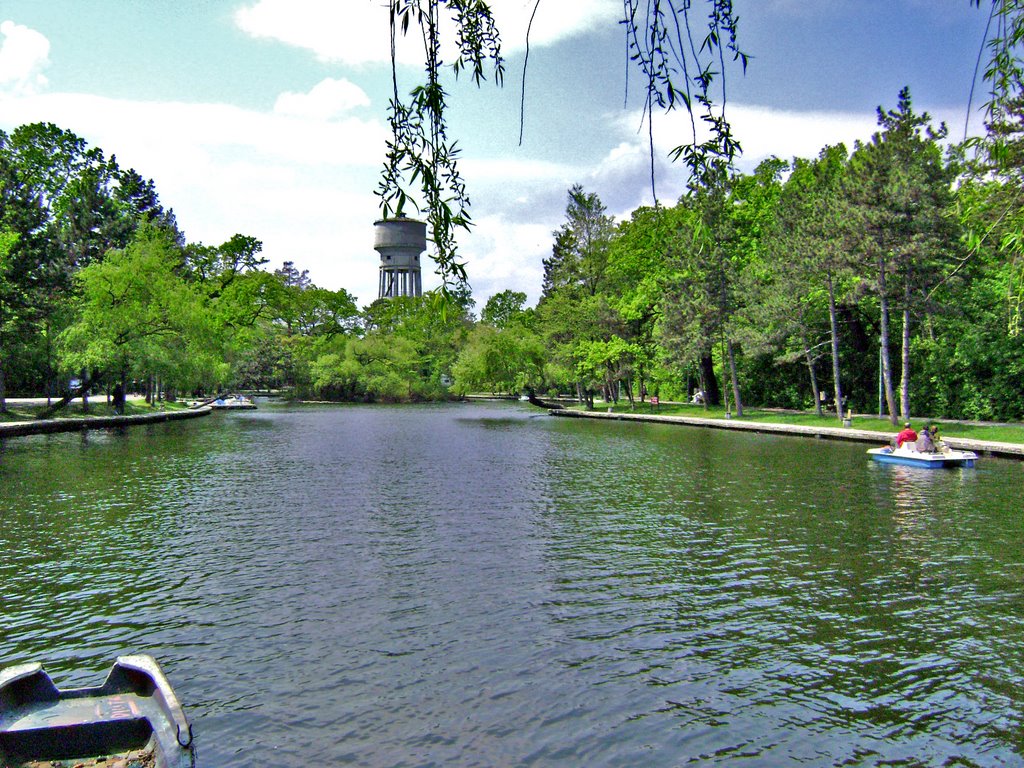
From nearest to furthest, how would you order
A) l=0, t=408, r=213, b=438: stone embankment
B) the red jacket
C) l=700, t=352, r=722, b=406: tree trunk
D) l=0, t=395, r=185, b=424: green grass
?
the red jacket
l=0, t=408, r=213, b=438: stone embankment
l=0, t=395, r=185, b=424: green grass
l=700, t=352, r=722, b=406: tree trunk

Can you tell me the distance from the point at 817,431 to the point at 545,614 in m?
→ 35.2

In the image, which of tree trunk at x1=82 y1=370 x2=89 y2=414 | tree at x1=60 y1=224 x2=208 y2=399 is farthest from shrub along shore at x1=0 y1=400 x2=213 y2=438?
tree at x1=60 y1=224 x2=208 y2=399

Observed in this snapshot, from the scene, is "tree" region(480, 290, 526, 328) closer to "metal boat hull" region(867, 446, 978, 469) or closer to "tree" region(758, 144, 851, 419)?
"tree" region(758, 144, 851, 419)

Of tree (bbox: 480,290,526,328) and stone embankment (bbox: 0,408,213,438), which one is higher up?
tree (bbox: 480,290,526,328)

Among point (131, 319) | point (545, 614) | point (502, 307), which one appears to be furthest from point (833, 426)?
point (502, 307)

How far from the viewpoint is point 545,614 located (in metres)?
12.5

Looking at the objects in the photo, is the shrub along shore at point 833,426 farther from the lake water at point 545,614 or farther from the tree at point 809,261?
the lake water at point 545,614

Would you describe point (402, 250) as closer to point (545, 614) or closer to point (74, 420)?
point (74, 420)

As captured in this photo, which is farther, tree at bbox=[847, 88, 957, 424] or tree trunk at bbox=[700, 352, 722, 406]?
tree trunk at bbox=[700, 352, 722, 406]

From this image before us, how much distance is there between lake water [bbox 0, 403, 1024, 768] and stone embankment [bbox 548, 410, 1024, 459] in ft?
25.9

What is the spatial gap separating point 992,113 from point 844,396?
5433cm

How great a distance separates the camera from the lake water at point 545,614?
8.58m

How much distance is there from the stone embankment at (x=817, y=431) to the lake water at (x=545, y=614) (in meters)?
7.88

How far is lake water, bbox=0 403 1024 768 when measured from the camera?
28.1 ft
